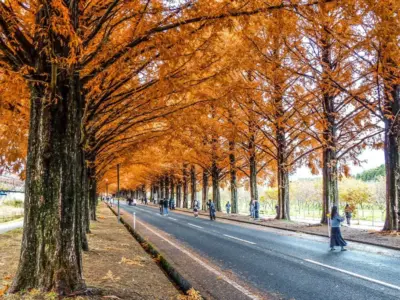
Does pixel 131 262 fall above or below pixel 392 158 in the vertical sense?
below

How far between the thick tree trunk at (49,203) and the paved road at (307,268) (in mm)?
3816

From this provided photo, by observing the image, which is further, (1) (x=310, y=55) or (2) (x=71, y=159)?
(1) (x=310, y=55)

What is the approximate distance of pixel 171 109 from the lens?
9977mm

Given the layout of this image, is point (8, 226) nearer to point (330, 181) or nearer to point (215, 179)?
point (330, 181)

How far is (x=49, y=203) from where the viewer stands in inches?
188

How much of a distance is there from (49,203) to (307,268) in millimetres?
6327

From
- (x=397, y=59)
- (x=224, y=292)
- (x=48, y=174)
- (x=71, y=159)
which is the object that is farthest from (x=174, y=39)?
(x=397, y=59)

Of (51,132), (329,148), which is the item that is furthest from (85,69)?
(329,148)

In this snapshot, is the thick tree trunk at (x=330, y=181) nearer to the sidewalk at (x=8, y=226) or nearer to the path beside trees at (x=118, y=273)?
the path beside trees at (x=118, y=273)

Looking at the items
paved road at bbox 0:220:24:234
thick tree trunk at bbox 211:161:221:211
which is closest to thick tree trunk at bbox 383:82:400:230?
paved road at bbox 0:220:24:234

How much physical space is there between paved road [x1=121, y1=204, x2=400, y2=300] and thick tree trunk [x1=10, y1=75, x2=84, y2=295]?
150 inches

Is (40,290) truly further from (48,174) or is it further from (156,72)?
(156,72)

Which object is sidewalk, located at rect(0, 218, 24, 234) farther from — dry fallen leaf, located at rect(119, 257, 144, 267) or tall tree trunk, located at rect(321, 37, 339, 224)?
tall tree trunk, located at rect(321, 37, 339, 224)

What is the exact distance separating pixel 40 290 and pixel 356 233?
13.7m
